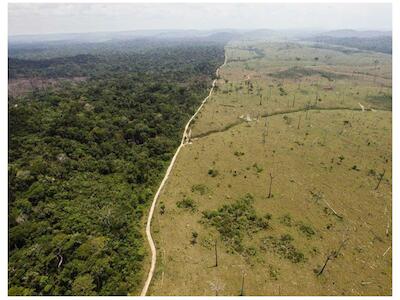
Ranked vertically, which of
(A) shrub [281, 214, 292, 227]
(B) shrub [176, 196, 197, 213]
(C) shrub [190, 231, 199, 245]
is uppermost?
(B) shrub [176, 196, 197, 213]

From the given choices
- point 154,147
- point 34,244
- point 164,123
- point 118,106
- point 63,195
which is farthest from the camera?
point 118,106

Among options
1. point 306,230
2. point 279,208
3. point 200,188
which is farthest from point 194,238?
point 306,230

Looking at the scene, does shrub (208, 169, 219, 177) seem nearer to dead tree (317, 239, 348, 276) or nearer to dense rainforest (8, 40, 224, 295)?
dense rainforest (8, 40, 224, 295)

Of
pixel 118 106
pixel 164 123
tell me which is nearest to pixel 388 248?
pixel 164 123

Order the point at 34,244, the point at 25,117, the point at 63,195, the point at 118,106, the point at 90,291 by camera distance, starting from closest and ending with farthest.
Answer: the point at 90,291 → the point at 34,244 → the point at 63,195 → the point at 25,117 → the point at 118,106

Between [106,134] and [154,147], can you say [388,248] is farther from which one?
[106,134]

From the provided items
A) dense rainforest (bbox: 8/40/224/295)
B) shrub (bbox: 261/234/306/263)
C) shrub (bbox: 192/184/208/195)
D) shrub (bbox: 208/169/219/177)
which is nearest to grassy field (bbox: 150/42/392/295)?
shrub (bbox: 208/169/219/177)

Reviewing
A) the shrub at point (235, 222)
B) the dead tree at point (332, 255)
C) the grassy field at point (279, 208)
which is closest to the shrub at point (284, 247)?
the grassy field at point (279, 208)
